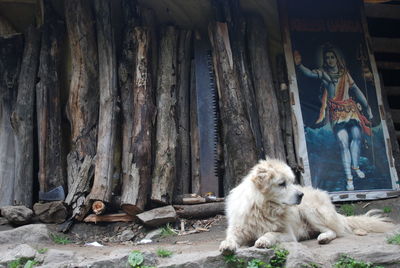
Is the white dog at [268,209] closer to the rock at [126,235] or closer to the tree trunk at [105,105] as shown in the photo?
the rock at [126,235]

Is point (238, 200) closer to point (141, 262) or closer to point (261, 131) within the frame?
point (141, 262)

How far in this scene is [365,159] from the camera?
8.82 m

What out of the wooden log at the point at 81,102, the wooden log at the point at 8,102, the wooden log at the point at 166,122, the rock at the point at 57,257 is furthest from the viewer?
the wooden log at the point at 8,102

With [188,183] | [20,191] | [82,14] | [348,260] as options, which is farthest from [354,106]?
[20,191]

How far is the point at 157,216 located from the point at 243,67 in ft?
11.0

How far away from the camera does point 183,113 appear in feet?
28.8

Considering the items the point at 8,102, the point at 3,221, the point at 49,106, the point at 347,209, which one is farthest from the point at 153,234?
the point at 8,102

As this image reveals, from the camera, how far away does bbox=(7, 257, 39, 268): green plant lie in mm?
5500

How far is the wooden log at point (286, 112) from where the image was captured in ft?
28.8

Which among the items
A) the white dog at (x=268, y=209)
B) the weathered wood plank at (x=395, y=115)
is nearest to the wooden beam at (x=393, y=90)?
the weathered wood plank at (x=395, y=115)

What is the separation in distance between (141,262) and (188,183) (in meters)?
3.34

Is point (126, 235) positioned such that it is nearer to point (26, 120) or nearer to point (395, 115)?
point (26, 120)

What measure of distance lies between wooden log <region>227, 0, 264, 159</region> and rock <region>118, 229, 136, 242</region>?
2.56 m

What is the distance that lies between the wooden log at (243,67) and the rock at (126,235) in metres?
2.56
